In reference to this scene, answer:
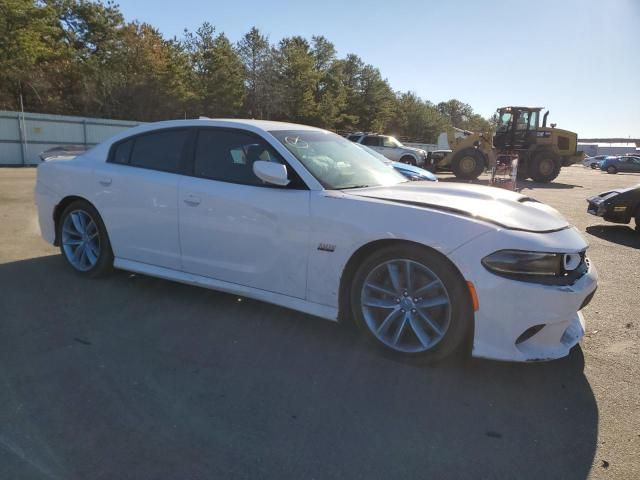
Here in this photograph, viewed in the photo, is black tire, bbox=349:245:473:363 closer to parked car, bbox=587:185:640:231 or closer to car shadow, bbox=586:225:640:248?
car shadow, bbox=586:225:640:248

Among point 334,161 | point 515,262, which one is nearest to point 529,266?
point 515,262

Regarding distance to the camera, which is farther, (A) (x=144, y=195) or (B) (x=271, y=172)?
(A) (x=144, y=195)

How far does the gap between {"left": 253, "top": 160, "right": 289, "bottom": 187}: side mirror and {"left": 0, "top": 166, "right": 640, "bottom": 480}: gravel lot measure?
1.11 meters

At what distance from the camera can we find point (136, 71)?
37.0 metres

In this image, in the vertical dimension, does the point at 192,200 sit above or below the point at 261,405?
above

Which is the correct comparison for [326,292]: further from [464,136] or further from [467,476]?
[464,136]

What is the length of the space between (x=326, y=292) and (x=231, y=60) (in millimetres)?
39715

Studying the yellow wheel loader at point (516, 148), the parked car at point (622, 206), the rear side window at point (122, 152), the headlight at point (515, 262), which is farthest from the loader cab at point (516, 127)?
the headlight at point (515, 262)

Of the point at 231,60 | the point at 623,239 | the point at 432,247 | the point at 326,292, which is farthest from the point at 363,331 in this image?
the point at 231,60

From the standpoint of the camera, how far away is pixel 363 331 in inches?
129

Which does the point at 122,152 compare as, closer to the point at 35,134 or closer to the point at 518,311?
the point at 518,311

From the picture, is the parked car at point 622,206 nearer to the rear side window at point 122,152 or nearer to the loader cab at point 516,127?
the rear side window at point 122,152

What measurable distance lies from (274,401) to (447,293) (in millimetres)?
1190

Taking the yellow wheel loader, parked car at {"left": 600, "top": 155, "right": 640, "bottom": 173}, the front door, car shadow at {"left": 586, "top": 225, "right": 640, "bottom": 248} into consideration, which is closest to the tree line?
the yellow wheel loader
